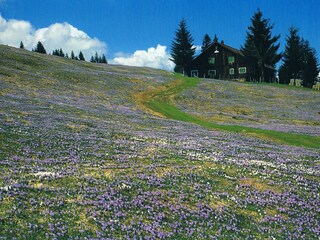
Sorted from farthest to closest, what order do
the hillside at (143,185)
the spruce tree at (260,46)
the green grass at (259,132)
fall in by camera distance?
1. the spruce tree at (260,46)
2. the green grass at (259,132)
3. the hillside at (143,185)

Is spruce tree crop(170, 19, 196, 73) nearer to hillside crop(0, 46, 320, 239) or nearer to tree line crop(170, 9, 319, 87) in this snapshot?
tree line crop(170, 9, 319, 87)

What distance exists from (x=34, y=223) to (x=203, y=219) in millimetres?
6265

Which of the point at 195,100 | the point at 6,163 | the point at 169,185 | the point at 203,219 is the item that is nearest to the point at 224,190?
the point at 169,185

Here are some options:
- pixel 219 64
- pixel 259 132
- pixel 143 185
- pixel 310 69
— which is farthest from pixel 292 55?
pixel 143 185

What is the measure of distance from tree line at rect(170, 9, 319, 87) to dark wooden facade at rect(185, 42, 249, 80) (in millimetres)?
2383

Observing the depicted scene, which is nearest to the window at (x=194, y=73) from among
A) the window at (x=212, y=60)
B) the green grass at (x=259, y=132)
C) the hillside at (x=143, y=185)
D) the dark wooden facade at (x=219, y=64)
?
the dark wooden facade at (x=219, y=64)

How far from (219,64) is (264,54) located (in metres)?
16.2

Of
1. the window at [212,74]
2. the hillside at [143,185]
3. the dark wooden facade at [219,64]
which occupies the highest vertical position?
the dark wooden facade at [219,64]

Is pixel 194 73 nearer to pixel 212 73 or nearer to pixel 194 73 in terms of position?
pixel 194 73

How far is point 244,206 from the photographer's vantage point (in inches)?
595

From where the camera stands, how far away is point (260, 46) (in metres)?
117

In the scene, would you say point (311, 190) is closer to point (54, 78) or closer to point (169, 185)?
point (169, 185)

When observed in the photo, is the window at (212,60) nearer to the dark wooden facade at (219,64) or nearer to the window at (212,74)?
the dark wooden facade at (219,64)

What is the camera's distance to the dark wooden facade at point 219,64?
120875 millimetres
